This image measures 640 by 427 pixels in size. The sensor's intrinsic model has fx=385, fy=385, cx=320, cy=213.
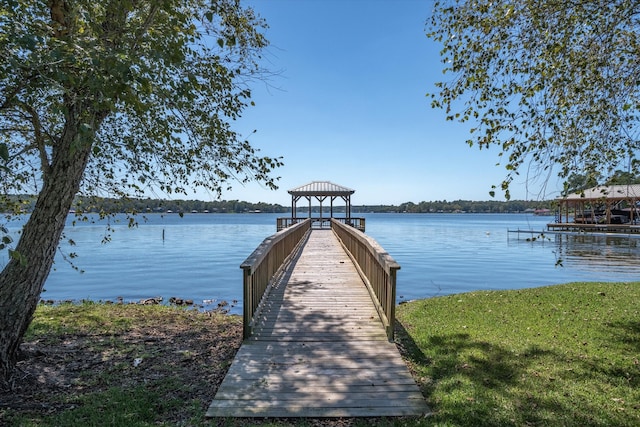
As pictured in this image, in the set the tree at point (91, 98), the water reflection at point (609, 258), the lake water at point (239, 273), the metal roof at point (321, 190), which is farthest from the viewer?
the metal roof at point (321, 190)

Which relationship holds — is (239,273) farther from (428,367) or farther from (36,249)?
(428,367)

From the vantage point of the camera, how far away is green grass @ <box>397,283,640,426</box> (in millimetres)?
3232

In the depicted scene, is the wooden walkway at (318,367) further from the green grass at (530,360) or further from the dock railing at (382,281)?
the green grass at (530,360)

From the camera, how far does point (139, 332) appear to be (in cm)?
605

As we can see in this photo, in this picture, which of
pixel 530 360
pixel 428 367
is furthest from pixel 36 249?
pixel 530 360

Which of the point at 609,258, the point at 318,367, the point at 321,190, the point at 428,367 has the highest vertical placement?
the point at 321,190

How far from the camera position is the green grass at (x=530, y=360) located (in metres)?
3.23

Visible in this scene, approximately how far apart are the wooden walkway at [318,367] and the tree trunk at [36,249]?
89.1 inches

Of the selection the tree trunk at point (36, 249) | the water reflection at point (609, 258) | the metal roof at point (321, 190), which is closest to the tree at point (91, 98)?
the tree trunk at point (36, 249)

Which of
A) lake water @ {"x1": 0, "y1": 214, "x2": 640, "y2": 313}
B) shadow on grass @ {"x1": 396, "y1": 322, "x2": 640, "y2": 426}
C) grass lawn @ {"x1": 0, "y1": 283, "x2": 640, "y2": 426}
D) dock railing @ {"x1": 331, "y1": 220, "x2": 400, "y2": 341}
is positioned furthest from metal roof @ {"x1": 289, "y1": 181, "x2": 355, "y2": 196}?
shadow on grass @ {"x1": 396, "y1": 322, "x2": 640, "y2": 426}

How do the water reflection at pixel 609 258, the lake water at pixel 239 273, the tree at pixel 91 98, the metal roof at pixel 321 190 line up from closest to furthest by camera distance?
the tree at pixel 91 98 < the lake water at pixel 239 273 < the water reflection at pixel 609 258 < the metal roof at pixel 321 190

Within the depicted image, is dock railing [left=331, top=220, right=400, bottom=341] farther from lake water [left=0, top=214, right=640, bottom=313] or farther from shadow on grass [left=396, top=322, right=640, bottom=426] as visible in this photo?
lake water [left=0, top=214, right=640, bottom=313]

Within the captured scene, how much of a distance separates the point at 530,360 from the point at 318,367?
2442mm

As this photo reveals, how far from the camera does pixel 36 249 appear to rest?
4.01 meters
